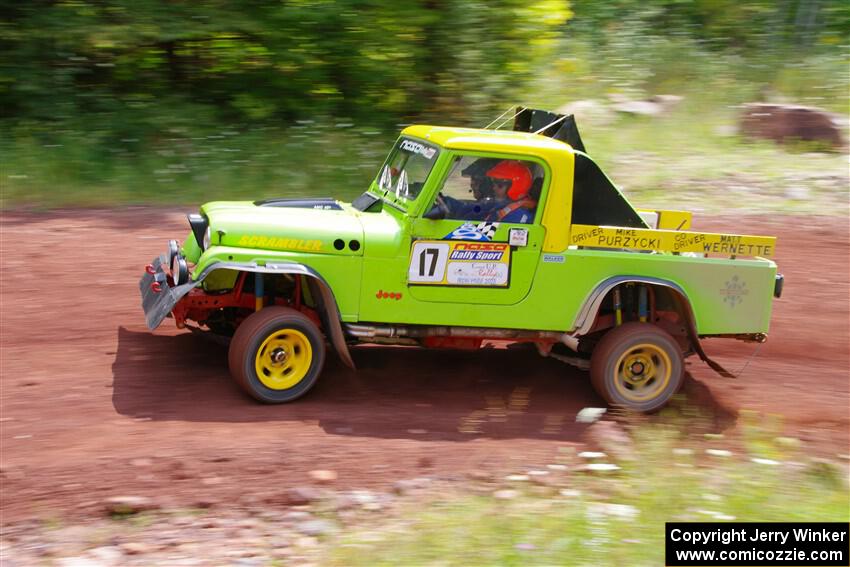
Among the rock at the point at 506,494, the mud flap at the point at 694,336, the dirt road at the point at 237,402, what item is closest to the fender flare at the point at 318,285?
the dirt road at the point at 237,402

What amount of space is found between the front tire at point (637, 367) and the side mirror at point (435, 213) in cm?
157

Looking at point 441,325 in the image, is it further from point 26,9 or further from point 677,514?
point 26,9

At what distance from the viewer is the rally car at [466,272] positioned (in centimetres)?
640

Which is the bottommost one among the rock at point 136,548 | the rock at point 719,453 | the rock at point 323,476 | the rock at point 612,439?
the rock at point 136,548

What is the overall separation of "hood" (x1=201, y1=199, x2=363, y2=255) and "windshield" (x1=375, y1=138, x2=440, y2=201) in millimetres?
466

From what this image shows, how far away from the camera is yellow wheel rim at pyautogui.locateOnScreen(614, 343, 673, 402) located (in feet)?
22.9

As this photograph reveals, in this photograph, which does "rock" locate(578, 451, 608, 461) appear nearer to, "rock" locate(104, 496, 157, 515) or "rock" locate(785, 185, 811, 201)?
"rock" locate(104, 496, 157, 515)

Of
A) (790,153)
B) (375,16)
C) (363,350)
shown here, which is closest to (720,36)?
(790,153)

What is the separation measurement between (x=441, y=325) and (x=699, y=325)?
1.91 meters

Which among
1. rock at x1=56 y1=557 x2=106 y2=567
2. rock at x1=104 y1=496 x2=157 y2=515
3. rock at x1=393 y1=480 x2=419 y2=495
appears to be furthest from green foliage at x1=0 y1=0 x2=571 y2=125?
rock at x1=56 y1=557 x2=106 y2=567

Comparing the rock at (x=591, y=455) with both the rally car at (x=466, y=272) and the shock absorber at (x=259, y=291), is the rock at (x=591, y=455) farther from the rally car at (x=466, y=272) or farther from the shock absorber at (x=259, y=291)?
the shock absorber at (x=259, y=291)

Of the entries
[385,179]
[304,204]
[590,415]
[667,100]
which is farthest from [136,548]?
[667,100]

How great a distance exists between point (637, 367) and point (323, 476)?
2.61m

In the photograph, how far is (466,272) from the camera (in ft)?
21.5
